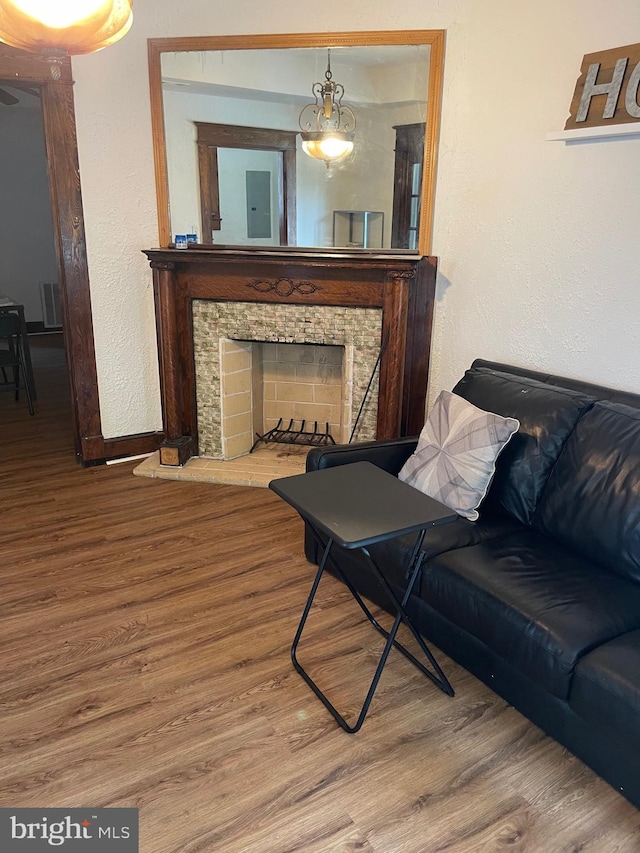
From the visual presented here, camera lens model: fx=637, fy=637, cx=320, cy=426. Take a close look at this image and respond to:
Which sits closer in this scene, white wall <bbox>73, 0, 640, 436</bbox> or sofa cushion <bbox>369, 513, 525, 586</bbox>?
sofa cushion <bbox>369, 513, 525, 586</bbox>

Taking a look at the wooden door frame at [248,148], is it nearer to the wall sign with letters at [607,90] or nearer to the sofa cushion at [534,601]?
the wall sign with letters at [607,90]

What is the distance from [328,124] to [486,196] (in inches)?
37.8

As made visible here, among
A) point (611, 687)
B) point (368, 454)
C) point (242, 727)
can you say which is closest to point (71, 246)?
point (368, 454)

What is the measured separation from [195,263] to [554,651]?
2824 mm

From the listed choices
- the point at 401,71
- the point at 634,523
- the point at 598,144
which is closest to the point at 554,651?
the point at 634,523

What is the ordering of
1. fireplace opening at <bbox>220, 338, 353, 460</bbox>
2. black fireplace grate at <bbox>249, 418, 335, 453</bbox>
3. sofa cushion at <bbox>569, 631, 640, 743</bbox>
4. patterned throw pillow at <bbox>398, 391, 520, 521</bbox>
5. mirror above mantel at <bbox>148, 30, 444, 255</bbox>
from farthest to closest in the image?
black fireplace grate at <bbox>249, 418, 335, 453</bbox> < fireplace opening at <bbox>220, 338, 353, 460</bbox> < mirror above mantel at <bbox>148, 30, 444, 255</bbox> < patterned throw pillow at <bbox>398, 391, 520, 521</bbox> < sofa cushion at <bbox>569, 631, 640, 743</bbox>

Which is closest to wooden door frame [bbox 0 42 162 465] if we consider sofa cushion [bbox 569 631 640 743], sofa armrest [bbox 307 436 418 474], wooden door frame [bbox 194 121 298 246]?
wooden door frame [bbox 194 121 298 246]

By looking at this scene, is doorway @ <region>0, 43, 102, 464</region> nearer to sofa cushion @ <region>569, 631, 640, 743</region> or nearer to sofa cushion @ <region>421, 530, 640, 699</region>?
sofa cushion @ <region>421, 530, 640, 699</region>

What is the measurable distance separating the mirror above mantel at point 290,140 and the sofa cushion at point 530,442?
4.30ft

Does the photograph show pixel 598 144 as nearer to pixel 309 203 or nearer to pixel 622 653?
pixel 309 203

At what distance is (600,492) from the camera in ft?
7.05

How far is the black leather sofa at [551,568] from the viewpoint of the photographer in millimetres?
1663

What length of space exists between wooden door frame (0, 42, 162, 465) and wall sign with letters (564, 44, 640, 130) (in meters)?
2.48

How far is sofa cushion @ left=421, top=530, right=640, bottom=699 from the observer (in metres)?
1.72
